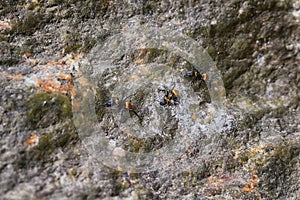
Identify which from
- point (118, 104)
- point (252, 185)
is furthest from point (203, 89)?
point (252, 185)

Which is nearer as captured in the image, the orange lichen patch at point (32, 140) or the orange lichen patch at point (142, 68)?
the orange lichen patch at point (32, 140)

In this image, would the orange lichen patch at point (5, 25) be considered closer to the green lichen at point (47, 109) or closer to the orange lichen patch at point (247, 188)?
the green lichen at point (47, 109)

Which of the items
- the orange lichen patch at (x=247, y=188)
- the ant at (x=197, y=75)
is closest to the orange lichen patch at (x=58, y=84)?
the ant at (x=197, y=75)

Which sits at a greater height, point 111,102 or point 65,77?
point 65,77

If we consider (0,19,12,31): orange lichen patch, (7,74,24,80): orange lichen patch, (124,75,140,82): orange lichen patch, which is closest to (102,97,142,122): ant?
(124,75,140,82): orange lichen patch

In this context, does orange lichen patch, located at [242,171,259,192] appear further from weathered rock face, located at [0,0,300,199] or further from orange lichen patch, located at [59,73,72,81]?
orange lichen patch, located at [59,73,72,81]

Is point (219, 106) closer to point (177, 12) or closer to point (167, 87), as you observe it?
point (167, 87)

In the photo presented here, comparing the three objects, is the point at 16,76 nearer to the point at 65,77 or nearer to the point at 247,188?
the point at 65,77

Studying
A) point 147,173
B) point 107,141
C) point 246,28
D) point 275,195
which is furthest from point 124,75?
point 275,195
